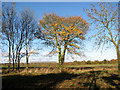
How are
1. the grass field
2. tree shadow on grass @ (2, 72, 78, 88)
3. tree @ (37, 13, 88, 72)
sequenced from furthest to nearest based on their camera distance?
tree @ (37, 13, 88, 72)
the grass field
tree shadow on grass @ (2, 72, 78, 88)

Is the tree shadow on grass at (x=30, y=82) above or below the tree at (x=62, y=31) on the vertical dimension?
below

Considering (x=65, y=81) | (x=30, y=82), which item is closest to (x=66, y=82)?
(x=65, y=81)

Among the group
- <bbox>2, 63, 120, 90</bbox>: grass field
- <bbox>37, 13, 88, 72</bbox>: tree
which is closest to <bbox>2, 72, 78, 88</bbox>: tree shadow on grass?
<bbox>2, 63, 120, 90</bbox>: grass field

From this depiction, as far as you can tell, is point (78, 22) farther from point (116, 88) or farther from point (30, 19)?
point (116, 88)

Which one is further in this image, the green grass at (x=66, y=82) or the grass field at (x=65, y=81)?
the grass field at (x=65, y=81)

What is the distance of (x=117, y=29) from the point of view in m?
10.3

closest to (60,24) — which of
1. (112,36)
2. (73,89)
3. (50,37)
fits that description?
(50,37)

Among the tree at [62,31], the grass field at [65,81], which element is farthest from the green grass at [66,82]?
the tree at [62,31]

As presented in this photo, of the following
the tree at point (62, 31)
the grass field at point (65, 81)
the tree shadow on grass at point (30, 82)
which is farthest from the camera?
the tree at point (62, 31)

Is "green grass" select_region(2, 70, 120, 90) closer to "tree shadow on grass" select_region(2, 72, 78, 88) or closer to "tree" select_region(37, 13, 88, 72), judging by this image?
"tree shadow on grass" select_region(2, 72, 78, 88)

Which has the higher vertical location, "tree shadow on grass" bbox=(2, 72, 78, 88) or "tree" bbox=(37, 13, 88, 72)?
"tree" bbox=(37, 13, 88, 72)

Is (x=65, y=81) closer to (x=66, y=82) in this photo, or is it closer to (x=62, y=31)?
(x=66, y=82)

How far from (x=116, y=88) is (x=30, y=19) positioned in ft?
50.1

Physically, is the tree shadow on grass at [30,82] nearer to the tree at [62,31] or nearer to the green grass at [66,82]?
the green grass at [66,82]
